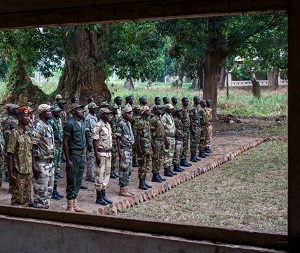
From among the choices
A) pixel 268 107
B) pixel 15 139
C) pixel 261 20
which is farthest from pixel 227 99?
pixel 15 139

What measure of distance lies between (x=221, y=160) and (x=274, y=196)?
153 inches

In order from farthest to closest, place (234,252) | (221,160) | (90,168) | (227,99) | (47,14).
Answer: (227,99) → (221,160) → (90,168) → (47,14) → (234,252)

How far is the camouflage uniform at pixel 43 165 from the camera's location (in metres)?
7.47

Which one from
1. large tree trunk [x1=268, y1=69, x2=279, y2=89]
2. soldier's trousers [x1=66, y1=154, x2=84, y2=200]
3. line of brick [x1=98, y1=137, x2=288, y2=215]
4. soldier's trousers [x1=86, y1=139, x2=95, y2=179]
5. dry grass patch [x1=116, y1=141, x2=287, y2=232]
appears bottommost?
dry grass patch [x1=116, y1=141, x2=287, y2=232]

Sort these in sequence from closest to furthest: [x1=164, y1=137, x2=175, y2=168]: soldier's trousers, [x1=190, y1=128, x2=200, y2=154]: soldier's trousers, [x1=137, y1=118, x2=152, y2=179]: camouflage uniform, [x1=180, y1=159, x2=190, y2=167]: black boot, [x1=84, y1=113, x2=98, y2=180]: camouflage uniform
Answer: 1. [x1=137, y1=118, x2=152, y2=179]: camouflage uniform
2. [x1=84, y1=113, x2=98, y2=180]: camouflage uniform
3. [x1=164, y1=137, x2=175, y2=168]: soldier's trousers
4. [x1=180, y1=159, x2=190, y2=167]: black boot
5. [x1=190, y1=128, x2=200, y2=154]: soldier's trousers

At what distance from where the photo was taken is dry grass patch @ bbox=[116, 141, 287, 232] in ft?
26.5

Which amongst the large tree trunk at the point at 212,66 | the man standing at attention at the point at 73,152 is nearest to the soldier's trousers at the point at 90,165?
the man standing at attention at the point at 73,152

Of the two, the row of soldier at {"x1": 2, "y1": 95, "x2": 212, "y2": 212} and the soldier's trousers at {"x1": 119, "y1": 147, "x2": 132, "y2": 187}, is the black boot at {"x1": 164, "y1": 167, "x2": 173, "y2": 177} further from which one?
the soldier's trousers at {"x1": 119, "y1": 147, "x2": 132, "y2": 187}

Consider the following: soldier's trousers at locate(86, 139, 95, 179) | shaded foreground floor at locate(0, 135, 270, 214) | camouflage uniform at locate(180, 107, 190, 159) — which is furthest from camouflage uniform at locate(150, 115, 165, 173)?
camouflage uniform at locate(180, 107, 190, 159)

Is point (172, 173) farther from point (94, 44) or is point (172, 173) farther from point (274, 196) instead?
point (94, 44)

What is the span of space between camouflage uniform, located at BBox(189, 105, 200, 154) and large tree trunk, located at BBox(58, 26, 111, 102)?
14.9ft

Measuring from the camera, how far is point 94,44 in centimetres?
1770

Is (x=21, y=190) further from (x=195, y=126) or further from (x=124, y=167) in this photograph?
(x=195, y=126)

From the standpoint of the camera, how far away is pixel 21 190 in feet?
24.0
